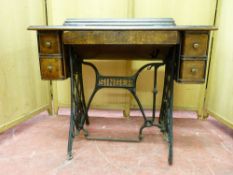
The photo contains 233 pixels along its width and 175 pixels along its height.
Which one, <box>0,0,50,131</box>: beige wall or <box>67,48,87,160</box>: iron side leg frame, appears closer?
<box>67,48,87,160</box>: iron side leg frame

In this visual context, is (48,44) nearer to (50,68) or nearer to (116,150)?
(50,68)

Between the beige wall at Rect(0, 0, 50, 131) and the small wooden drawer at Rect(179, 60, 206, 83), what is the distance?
4.28 feet

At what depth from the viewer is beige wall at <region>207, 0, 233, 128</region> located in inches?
66.5

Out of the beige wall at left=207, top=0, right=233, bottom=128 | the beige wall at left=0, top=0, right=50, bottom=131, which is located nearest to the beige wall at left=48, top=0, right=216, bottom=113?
the beige wall at left=207, top=0, right=233, bottom=128

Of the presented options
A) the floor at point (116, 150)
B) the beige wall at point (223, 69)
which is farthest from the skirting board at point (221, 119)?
the floor at point (116, 150)

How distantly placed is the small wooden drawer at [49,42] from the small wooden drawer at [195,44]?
778 millimetres

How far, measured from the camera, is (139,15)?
74.4 inches

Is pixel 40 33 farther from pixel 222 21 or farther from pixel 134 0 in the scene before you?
pixel 222 21

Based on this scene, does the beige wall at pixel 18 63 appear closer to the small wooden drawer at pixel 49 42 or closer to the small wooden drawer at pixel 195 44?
the small wooden drawer at pixel 49 42

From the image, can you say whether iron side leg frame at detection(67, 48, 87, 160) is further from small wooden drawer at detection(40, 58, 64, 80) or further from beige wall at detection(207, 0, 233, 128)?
beige wall at detection(207, 0, 233, 128)

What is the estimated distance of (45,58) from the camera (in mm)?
1284

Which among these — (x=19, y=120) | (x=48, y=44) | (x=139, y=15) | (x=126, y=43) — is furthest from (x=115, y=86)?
(x=19, y=120)

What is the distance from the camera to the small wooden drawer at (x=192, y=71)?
1.23m

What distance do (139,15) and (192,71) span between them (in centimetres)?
91
